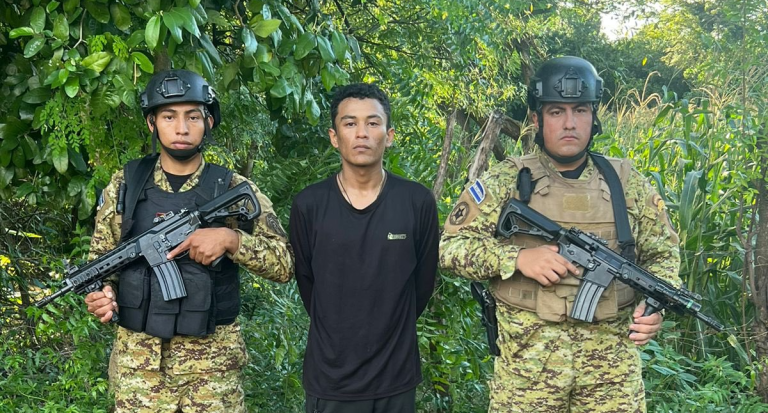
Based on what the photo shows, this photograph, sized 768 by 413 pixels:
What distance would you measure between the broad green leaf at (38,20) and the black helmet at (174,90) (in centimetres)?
48

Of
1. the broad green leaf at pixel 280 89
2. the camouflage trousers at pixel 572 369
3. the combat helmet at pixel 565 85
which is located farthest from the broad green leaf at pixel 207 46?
the camouflage trousers at pixel 572 369

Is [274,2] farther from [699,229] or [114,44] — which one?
[699,229]

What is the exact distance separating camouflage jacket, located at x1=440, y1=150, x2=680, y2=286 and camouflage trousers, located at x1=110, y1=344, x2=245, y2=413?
0.98 metres

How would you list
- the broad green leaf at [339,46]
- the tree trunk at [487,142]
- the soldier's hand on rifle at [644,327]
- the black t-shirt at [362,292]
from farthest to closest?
the tree trunk at [487,142] → the broad green leaf at [339,46] → the black t-shirt at [362,292] → the soldier's hand on rifle at [644,327]

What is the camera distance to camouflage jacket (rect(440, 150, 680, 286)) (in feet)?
8.50

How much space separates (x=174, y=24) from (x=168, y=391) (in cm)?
135

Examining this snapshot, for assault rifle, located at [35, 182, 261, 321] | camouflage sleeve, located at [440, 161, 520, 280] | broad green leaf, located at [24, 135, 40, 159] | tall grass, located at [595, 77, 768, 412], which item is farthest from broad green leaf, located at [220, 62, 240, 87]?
tall grass, located at [595, 77, 768, 412]

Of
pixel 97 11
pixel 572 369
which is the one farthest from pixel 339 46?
pixel 572 369

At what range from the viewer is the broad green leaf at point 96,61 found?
265cm

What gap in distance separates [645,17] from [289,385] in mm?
8390

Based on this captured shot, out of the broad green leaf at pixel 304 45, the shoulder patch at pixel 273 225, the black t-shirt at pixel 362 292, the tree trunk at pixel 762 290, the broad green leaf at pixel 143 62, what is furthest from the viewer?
the tree trunk at pixel 762 290

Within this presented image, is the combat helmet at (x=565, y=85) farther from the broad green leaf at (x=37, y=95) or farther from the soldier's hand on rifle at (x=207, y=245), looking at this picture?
the broad green leaf at (x=37, y=95)

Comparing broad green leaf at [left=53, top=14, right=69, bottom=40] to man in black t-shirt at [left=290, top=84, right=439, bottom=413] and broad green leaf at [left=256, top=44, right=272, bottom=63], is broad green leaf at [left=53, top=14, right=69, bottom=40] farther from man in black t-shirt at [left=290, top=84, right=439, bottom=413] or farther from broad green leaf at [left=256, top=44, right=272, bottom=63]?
man in black t-shirt at [left=290, top=84, right=439, bottom=413]

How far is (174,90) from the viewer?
264 centimetres
